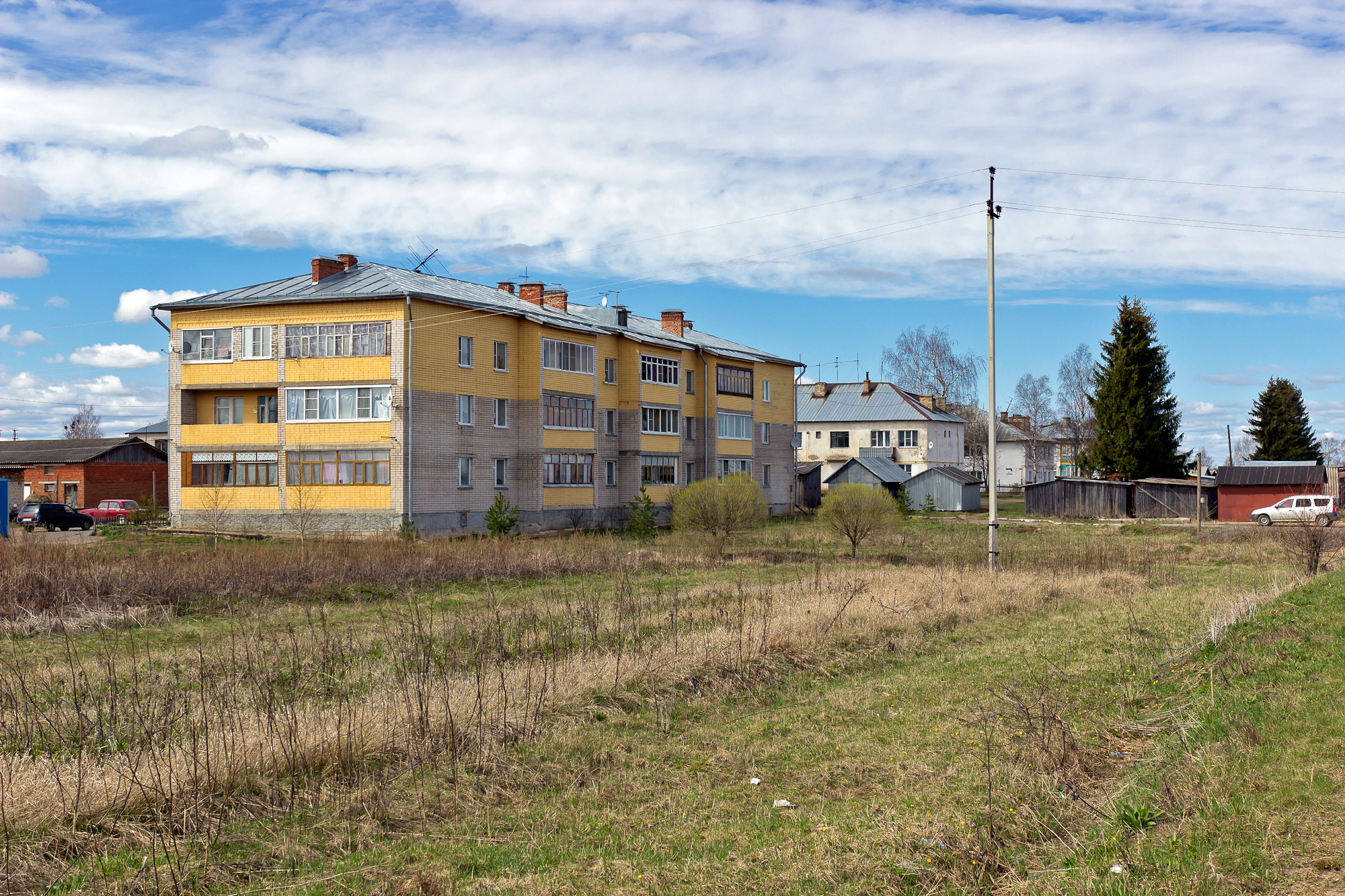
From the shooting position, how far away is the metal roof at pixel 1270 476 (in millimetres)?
49594

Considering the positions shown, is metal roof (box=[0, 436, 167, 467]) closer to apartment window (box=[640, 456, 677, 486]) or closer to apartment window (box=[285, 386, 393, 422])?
apartment window (box=[285, 386, 393, 422])

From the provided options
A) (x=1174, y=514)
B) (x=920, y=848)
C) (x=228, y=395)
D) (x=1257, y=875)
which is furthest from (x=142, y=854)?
(x=1174, y=514)

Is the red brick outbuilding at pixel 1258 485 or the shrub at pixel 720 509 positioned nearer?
the shrub at pixel 720 509

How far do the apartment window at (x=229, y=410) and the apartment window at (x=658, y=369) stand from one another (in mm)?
18157

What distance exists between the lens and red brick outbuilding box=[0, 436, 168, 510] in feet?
186

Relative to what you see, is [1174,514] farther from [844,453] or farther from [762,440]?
[844,453]

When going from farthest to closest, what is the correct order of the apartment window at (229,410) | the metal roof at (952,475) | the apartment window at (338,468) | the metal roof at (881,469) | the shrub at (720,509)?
the metal roof at (881,469)
the metal roof at (952,475)
the apartment window at (229,410)
the apartment window at (338,468)
the shrub at (720,509)

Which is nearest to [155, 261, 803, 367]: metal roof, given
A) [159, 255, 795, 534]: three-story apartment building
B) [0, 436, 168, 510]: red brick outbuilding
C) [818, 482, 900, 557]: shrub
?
[159, 255, 795, 534]: three-story apartment building

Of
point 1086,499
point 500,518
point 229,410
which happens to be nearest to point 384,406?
point 500,518

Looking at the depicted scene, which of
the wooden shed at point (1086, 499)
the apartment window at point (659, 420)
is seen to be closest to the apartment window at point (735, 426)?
the apartment window at point (659, 420)

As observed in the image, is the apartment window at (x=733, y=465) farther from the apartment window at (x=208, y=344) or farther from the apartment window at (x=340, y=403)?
the apartment window at (x=208, y=344)

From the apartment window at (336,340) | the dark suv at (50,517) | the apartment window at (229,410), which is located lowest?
the dark suv at (50,517)

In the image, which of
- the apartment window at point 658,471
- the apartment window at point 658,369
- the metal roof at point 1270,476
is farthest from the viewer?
the metal roof at point 1270,476

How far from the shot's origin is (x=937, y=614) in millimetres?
16672
